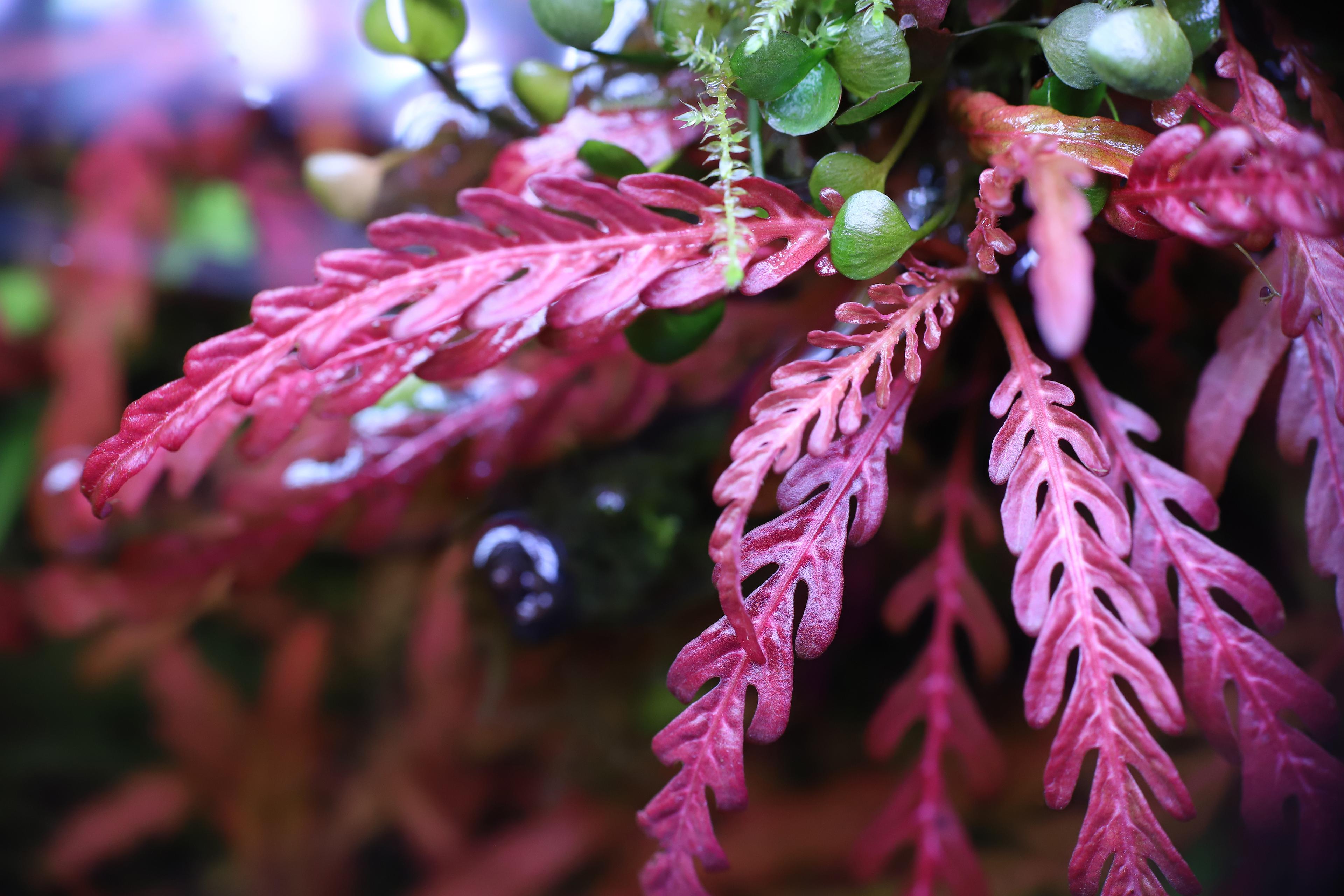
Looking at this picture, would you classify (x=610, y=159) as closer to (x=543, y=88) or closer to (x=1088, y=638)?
(x=543, y=88)

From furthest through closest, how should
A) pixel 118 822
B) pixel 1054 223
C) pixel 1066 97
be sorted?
pixel 118 822, pixel 1066 97, pixel 1054 223

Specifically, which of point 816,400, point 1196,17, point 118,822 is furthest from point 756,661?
point 118,822

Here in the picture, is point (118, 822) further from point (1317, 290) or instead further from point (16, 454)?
point (1317, 290)

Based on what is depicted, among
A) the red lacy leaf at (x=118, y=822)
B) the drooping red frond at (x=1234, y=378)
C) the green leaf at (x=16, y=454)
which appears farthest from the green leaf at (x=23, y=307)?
the drooping red frond at (x=1234, y=378)

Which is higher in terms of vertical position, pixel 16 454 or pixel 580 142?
pixel 580 142

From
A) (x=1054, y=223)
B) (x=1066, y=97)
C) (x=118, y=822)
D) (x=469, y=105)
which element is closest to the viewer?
(x=1054, y=223)

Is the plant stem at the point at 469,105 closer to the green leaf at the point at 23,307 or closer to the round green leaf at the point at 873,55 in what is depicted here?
the round green leaf at the point at 873,55

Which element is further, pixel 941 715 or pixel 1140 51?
pixel 941 715

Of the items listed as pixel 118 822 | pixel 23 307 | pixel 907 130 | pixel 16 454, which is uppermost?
pixel 907 130

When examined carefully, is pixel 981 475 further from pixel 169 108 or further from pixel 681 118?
pixel 169 108
